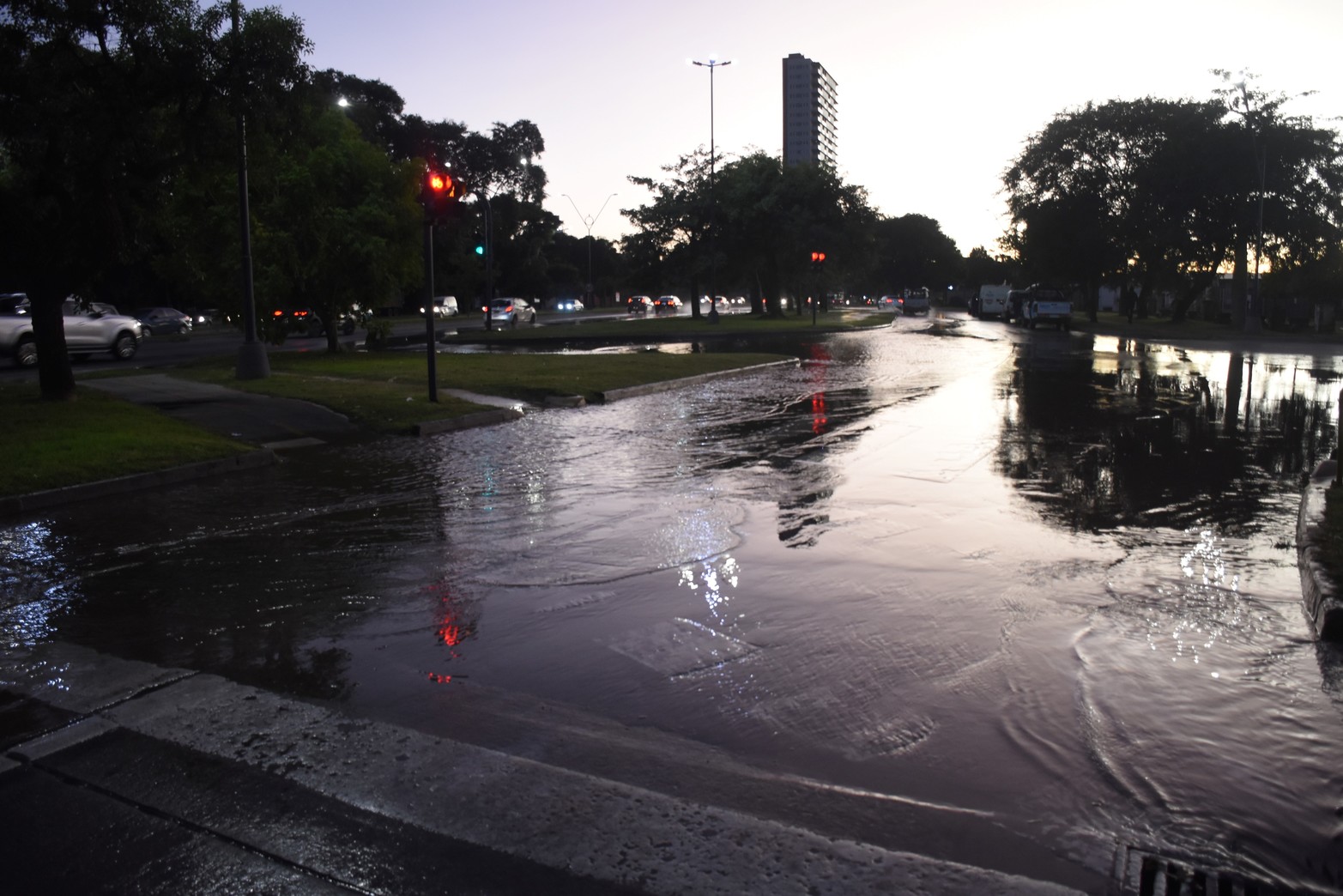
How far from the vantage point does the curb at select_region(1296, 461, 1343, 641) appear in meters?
5.84

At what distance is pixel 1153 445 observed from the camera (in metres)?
13.6

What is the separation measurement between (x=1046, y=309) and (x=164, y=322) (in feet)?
143

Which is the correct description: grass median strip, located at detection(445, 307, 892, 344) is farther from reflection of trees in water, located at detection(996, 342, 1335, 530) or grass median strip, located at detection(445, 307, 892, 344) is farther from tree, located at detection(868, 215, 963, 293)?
tree, located at detection(868, 215, 963, 293)

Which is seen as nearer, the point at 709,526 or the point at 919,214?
the point at 709,526

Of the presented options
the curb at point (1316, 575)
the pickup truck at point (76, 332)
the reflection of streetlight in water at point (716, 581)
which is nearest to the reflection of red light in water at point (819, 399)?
the curb at point (1316, 575)

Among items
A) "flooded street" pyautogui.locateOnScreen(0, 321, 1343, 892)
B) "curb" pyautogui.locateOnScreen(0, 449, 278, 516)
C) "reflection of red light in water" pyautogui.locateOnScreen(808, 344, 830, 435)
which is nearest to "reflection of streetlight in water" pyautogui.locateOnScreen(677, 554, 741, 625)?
"flooded street" pyautogui.locateOnScreen(0, 321, 1343, 892)

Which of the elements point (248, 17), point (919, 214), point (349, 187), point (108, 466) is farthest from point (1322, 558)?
point (919, 214)

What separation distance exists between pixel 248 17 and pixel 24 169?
3612mm

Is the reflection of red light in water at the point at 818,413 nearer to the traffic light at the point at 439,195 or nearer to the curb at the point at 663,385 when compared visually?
the curb at the point at 663,385

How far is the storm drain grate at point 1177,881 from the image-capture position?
11.3ft

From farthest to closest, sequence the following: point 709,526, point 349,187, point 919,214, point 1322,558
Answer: point 919,214 → point 349,187 → point 709,526 → point 1322,558

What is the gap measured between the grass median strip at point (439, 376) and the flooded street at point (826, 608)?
3.25 m

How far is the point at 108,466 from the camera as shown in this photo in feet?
35.6

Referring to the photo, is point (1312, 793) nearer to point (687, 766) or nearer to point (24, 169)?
point (687, 766)
